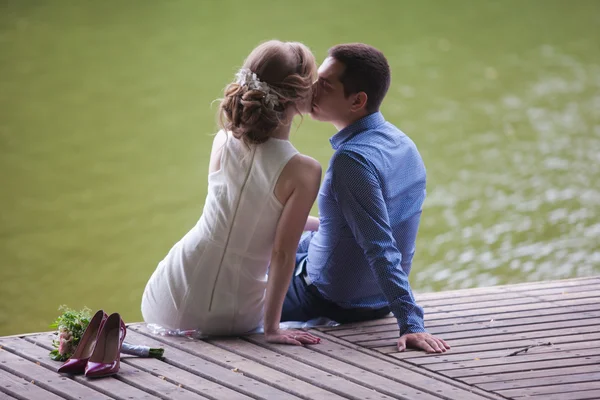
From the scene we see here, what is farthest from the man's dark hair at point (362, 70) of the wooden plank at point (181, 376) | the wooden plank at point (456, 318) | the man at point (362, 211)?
the wooden plank at point (181, 376)

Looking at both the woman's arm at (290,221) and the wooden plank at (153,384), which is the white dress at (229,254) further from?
the wooden plank at (153,384)

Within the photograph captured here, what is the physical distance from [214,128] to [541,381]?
19.3 feet

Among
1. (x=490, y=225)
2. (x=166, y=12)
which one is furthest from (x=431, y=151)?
(x=166, y=12)

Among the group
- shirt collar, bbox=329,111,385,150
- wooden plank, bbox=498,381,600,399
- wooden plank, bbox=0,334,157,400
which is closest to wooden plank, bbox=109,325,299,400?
wooden plank, bbox=0,334,157,400

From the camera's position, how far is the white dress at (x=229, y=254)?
11.5 ft

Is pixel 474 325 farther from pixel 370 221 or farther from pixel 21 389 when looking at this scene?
pixel 21 389

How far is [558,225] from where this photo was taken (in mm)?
6590

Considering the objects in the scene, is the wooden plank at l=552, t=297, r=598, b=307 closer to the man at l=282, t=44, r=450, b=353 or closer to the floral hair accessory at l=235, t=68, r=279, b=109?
the man at l=282, t=44, r=450, b=353

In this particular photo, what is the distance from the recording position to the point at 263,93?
133 inches

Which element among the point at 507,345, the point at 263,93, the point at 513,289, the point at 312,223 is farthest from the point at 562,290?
the point at 263,93

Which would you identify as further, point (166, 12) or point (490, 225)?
point (166, 12)

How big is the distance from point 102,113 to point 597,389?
6599 mm

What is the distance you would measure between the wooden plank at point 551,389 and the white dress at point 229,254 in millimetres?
992

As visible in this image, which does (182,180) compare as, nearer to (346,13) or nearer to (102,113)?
(102,113)
